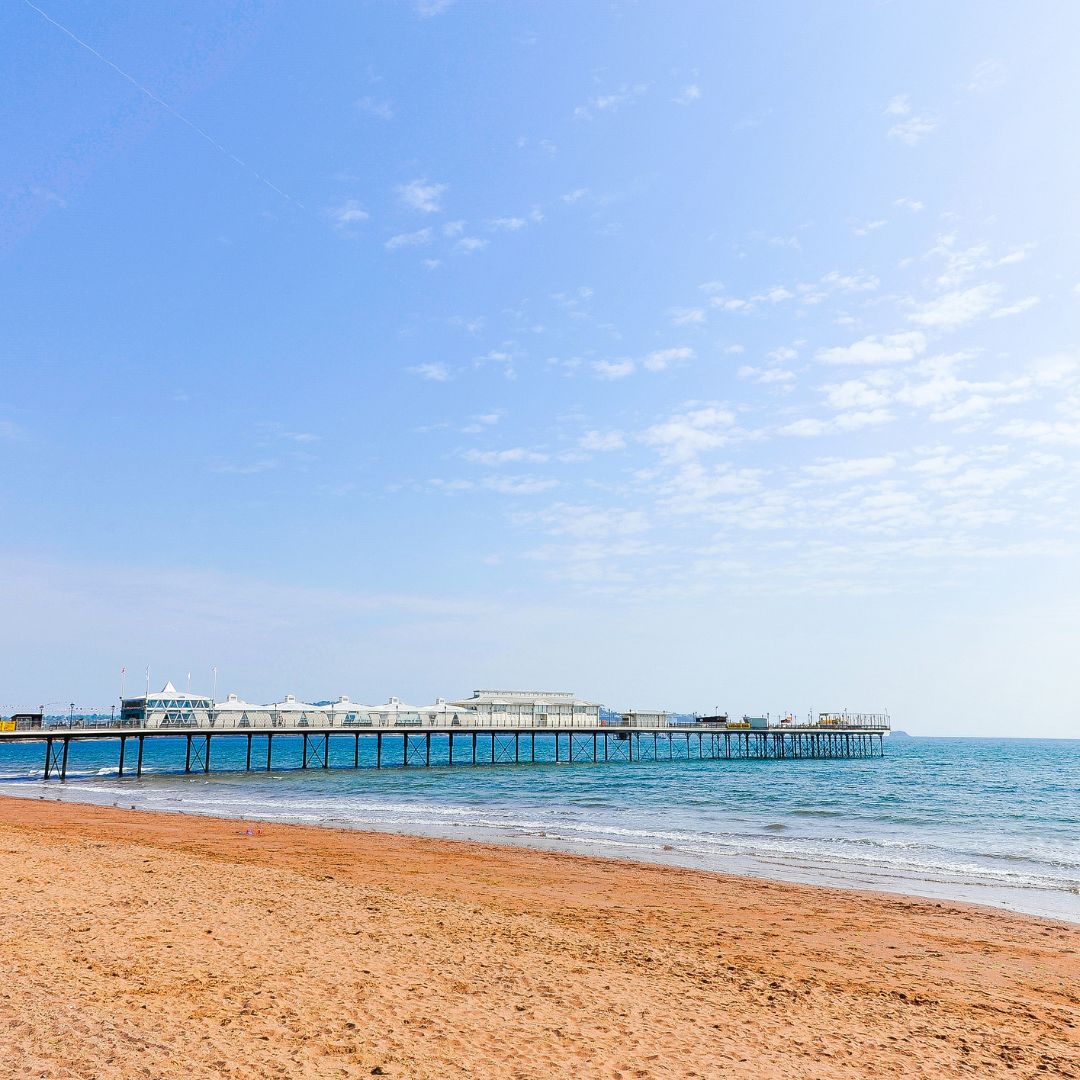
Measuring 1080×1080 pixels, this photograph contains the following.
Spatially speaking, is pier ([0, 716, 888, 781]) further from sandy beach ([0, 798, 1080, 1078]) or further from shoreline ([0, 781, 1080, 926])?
sandy beach ([0, 798, 1080, 1078])

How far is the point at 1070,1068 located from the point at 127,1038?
8017 millimetres

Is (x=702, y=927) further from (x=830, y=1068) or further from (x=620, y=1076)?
(x=620, y=1076)

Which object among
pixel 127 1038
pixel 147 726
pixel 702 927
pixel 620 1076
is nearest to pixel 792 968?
pixel 702 927

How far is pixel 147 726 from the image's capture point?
179 ft

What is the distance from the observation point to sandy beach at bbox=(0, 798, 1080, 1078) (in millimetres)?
7195

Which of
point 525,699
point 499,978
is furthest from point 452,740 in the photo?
point 499,978

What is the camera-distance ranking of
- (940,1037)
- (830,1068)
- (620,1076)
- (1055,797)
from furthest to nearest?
(1055,797) < (940,1037) < (830,1068) < (620,1076)

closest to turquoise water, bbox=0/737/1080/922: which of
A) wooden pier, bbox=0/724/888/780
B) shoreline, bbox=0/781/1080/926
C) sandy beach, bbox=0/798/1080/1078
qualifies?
shoreline, bbox=0/781/1080/926

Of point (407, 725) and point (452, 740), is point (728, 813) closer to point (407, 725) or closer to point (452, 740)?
point (407, 725)

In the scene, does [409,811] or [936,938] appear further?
[409,811]

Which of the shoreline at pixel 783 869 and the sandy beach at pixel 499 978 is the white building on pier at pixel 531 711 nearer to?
the shoreline at pixel 783 869

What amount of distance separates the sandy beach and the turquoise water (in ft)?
16.6

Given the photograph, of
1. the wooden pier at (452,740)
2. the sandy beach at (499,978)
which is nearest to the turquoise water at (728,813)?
the wooden pier at (452,740)

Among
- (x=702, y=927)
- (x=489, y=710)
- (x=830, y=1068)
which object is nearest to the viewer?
(x=830, y=1068)
